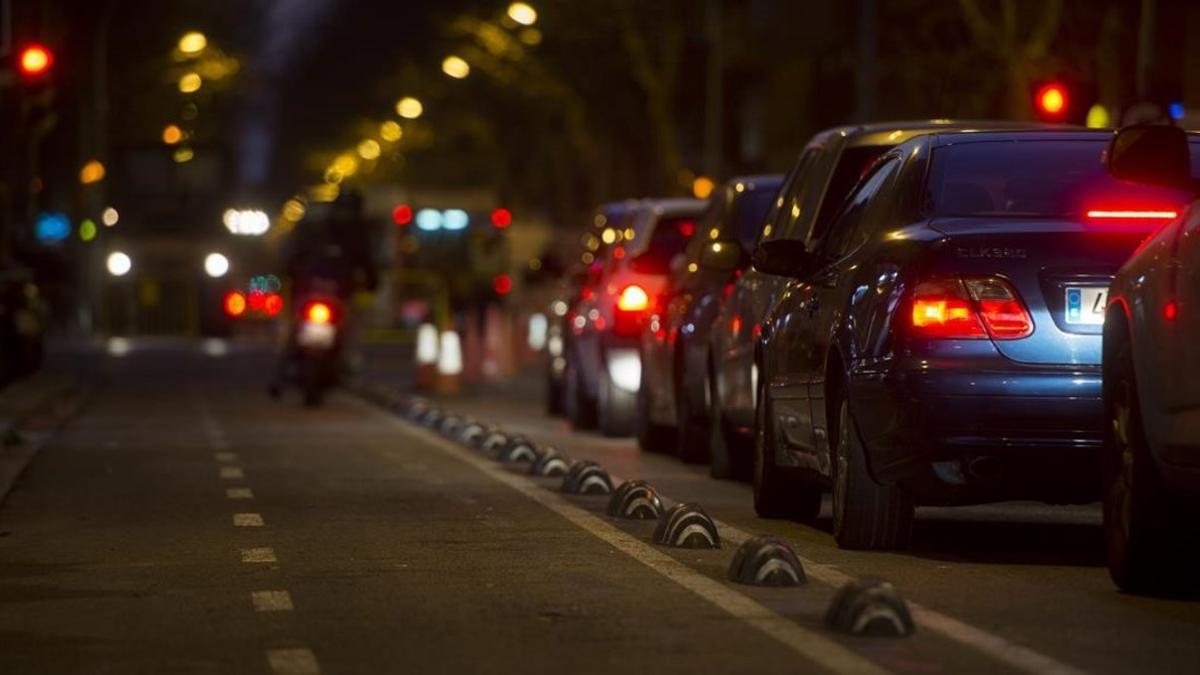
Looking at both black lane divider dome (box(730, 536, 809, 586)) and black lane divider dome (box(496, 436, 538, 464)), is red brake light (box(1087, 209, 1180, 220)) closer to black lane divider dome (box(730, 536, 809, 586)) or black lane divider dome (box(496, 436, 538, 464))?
black lane divider dome (box(730, 536, 809, 586))

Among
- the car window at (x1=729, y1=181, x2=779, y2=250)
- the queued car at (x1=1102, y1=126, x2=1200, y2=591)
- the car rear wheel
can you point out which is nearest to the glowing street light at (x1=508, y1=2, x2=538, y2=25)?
the car window at (x1=729, y1=181, x2=779, y2=250)

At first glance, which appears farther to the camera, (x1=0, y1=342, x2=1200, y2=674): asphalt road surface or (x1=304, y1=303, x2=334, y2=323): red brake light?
(x1=304, y1=303, x2=334, y2=323): red brake light

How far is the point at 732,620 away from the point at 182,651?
1776mm

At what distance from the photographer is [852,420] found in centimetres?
1194

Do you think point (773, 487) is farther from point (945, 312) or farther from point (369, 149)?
point (369, 149)

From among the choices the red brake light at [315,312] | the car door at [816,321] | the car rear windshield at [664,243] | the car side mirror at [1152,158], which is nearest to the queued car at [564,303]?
the car rear windshield at [664,243]

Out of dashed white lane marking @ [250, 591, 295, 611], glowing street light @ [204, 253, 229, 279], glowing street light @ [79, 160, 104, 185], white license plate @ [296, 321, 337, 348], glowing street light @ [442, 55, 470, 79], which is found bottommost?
dashed white lane marking @ [250, 591, 295, 611]

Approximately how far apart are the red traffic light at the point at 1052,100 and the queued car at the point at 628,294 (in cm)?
372

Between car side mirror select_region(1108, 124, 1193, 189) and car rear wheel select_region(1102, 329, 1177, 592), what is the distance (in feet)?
2.03

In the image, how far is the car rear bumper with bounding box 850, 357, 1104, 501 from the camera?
11273 mm

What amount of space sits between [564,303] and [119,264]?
46.3 m

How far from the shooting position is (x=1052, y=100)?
82.7 ft

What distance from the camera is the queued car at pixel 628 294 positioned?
73.6 feet

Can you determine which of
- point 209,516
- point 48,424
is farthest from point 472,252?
point 209,516
